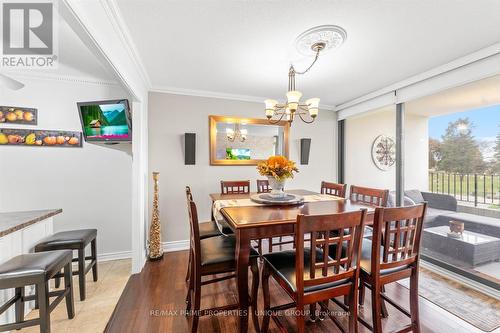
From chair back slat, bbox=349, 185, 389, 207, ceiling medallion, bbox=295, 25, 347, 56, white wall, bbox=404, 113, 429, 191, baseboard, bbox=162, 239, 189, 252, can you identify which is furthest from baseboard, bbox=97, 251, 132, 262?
white wall, bbox=404, 113, 429, 191

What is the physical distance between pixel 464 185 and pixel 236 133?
3.13 metres

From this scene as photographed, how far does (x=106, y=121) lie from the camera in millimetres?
2633

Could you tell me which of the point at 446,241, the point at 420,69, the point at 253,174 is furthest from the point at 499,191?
the point at 253,174

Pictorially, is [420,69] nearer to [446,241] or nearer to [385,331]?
[446,241]

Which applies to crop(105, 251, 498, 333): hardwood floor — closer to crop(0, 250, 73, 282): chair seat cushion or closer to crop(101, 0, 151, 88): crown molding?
crop(0, 250, 73, 282): chair seat cushion

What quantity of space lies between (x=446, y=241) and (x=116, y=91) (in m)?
4.73

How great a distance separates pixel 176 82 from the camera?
2963 millimetres

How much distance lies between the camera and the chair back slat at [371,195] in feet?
7.03

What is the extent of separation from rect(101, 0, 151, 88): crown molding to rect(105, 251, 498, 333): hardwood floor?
245 cm

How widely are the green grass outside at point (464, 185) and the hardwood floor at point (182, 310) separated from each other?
1.43 metres

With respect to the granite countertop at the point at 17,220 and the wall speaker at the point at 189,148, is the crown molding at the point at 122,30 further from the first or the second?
the granite countertop at the point at 17,220

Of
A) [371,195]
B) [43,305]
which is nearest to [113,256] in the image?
[43,305]

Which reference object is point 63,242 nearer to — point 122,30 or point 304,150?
point 122,30

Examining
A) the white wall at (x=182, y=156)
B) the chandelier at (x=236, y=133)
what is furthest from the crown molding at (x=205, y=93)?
the chandelier at (x=236, y=133)
